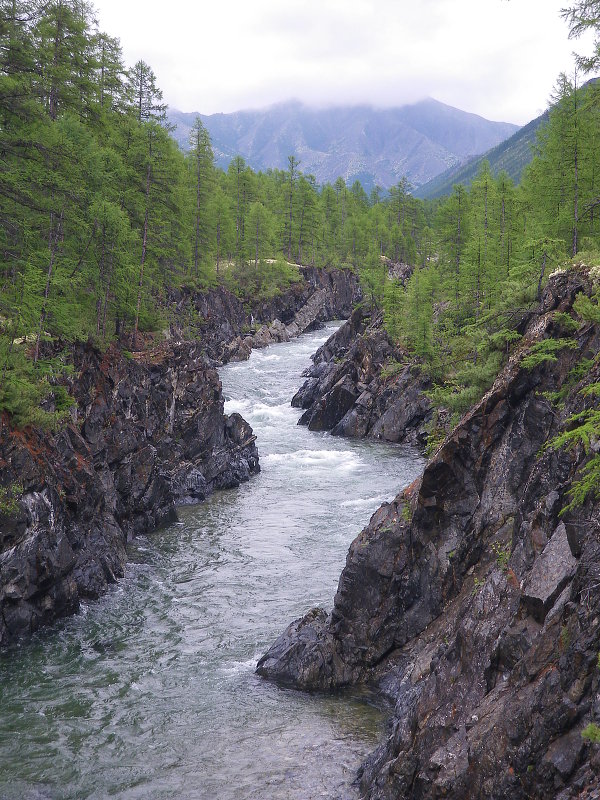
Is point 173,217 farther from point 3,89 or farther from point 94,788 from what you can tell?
point 94,788

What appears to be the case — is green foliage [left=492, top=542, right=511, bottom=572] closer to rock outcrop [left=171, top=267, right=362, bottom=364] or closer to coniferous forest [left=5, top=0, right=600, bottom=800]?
coniferous forest [left=5, top=0, right=600, bottom=800]

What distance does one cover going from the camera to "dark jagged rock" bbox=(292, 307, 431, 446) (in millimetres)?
43000

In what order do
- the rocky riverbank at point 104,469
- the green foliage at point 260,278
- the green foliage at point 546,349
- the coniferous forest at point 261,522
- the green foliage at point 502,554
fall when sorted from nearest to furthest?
the coniferous forest at point 261,522 < the green foliage at point 502,554 < the green foliage at point 546,349 < the rocky riverbank at point 104,469 < the green foliage at point 260,278

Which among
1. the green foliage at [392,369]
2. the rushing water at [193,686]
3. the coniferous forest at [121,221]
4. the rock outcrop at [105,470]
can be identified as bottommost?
the rushing water at [193,686]

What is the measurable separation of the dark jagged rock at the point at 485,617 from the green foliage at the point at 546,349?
0.81 ft

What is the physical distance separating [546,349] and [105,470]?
18523 mm

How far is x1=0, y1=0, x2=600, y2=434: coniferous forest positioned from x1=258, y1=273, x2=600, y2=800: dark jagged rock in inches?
151

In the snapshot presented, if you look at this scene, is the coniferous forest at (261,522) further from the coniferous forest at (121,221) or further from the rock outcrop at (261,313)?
the rock outcrop at (261,313)

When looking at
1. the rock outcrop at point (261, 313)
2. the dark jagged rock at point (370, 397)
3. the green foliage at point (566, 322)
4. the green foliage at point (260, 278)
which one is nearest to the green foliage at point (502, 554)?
the green foliage at point (566, 322)

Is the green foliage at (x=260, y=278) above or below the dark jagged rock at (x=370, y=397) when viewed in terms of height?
above

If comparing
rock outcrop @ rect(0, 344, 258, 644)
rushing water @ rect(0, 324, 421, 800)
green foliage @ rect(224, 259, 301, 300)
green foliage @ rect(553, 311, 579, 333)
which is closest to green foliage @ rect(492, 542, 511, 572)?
rushing water @ rect(0, 324, 421, 800)

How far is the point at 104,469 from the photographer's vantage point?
25922mm

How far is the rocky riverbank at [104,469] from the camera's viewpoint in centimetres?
1848

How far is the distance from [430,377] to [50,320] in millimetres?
27597
